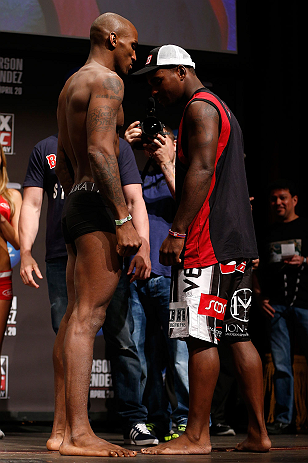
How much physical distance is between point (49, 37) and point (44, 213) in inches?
53.0

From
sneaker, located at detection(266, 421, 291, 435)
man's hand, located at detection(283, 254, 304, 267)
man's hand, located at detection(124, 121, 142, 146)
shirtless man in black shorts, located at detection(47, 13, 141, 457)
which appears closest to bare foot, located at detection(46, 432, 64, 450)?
shirtless man in black shorts, located at detection(47, 13, 141, 457)

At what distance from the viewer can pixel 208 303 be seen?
2242 mm

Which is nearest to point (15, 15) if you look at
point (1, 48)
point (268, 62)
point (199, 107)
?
point (1, 48)

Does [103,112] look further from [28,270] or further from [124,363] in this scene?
[124,363]

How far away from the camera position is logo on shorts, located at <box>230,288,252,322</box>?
7.87 feet

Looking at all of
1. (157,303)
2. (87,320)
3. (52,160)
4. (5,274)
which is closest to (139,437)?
(157,303)

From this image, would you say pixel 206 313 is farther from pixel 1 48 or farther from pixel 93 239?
pixel 1 48

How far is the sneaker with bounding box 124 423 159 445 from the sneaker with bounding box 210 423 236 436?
1.08 m

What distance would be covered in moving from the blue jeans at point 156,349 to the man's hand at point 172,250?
906mm

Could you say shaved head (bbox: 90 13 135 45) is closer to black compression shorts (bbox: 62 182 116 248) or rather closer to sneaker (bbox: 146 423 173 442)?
black compression shorts (bbox: 62 182 116 248)

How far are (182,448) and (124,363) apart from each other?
2.54 feet

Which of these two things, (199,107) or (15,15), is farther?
(15,15)

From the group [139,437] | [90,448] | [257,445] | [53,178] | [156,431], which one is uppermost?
[53,178]

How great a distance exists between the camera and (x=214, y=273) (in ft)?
7.47
